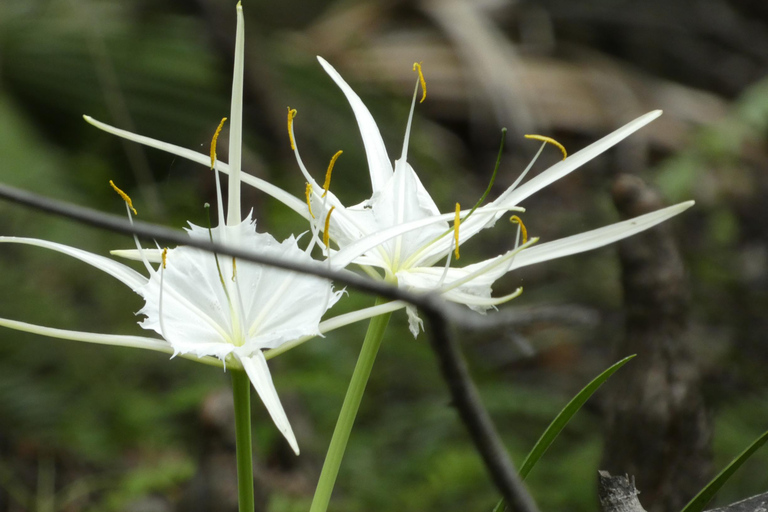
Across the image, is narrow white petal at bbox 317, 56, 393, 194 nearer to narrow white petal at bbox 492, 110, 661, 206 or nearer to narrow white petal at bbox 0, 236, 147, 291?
narrow white petal at bbox 492, 110, 661, 206

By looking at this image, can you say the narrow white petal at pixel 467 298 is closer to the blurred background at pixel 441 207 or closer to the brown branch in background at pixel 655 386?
the blurred background at pixel 441 207

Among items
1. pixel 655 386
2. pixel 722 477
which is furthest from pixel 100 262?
pixel 655 386

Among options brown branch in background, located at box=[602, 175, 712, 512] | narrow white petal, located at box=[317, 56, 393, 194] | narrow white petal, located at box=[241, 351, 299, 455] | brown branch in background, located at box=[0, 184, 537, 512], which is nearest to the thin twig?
brown branch in background, located at box=[0, 184, 537, 512]

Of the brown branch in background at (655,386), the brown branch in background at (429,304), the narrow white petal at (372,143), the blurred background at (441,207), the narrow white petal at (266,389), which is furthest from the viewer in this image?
the blurred background at (441,207)

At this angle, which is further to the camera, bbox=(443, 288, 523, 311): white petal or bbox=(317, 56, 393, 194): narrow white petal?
bbox=(317, 56, 393, 194): narrow white petal

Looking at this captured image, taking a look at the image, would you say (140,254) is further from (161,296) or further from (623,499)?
(623,499)

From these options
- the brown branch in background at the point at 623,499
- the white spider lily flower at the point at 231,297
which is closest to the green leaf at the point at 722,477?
the brown branch in background at the point at 623,499
